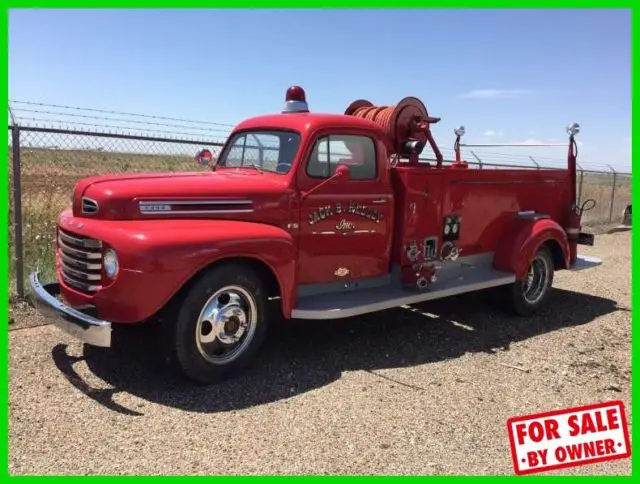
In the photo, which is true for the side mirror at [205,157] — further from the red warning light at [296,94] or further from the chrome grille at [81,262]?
the chrome grille at [81,262]

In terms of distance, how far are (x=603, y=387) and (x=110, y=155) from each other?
20.5ft

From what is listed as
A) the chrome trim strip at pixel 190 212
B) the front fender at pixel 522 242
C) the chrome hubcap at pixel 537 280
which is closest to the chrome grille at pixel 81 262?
the chrome trim strip at pixel 190 212

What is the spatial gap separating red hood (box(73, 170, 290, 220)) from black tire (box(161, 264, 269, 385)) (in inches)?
21.4

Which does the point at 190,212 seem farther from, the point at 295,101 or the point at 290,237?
the point at 295,101

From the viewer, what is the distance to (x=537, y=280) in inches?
274

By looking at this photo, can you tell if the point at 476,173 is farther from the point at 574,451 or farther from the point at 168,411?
the point at 168,411

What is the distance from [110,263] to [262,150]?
1898mm

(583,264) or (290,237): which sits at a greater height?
(290,237)

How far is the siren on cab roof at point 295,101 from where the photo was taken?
558 cm

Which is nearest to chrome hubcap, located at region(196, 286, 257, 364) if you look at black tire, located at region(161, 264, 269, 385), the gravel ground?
black tire, located at region(161, 264, 269, 385)

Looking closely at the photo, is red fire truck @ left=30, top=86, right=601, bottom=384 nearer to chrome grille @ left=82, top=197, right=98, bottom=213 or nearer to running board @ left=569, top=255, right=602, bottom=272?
chrome grille @ left=82, top=197, right=98, bottom=213

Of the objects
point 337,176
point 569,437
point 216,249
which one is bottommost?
point 569,437

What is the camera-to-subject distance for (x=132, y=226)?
413 centimetres

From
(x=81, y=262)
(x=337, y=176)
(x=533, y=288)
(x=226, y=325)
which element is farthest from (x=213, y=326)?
(x=533, y=288)
